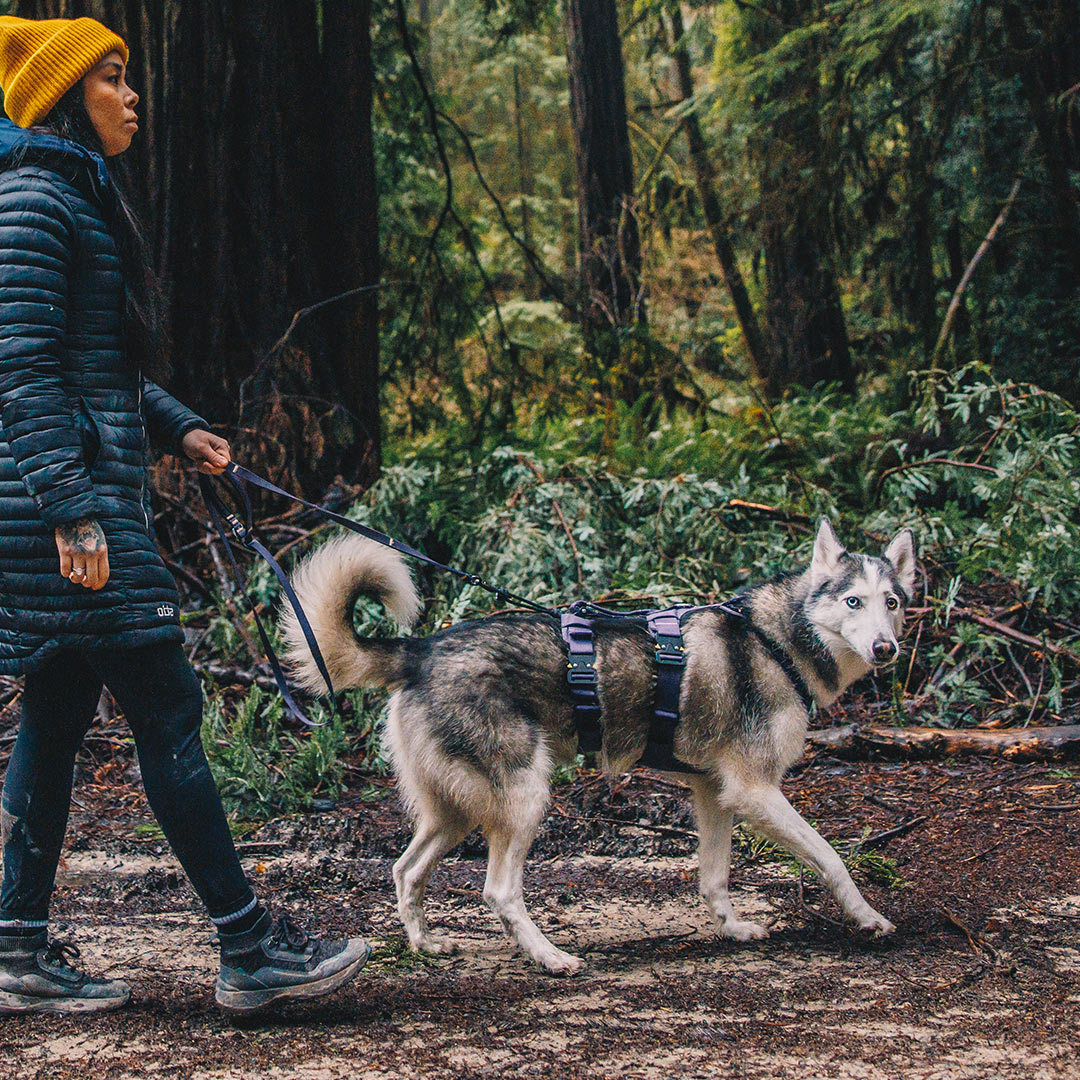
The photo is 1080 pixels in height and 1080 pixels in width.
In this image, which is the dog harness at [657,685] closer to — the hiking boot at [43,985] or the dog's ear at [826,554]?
the dog's ear at [826,554]

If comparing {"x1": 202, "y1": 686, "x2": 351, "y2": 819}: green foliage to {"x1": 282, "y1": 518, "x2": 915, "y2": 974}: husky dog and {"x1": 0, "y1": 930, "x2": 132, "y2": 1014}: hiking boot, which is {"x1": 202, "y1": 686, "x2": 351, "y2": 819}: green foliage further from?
{"x1": 0, "y1": 930, "x2": 132, "y2": 1014}: hiking boot

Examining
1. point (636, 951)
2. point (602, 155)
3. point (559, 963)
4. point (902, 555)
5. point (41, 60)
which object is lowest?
point (636, 951)

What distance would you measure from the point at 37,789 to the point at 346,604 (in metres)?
1.15

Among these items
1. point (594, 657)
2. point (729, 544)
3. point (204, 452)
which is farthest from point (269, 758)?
point (729, 544)

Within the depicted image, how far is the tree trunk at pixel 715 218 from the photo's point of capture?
13516 millimetres

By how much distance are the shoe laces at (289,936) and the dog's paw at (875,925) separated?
77.2 inches

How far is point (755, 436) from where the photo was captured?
9.02m

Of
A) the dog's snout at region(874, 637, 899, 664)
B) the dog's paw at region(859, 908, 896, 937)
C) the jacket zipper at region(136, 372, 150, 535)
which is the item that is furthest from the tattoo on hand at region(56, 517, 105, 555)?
the dog's paw at region(859, 908, 896, 937)

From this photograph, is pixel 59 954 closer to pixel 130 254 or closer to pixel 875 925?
pixel 130 254

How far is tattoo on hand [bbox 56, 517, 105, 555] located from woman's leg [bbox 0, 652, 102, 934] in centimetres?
49

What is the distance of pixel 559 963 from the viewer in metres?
3.60

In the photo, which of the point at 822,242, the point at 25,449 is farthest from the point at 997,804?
the point at 822,242

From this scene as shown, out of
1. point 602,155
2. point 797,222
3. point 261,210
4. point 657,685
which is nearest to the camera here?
point 657,685

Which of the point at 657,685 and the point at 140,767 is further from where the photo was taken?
the point at 657,685
